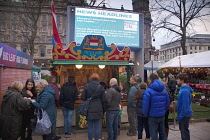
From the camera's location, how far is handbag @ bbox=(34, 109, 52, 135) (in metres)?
3.42

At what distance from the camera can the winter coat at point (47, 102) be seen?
3436 mm

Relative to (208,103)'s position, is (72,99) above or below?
above

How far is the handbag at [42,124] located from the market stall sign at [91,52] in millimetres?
2717

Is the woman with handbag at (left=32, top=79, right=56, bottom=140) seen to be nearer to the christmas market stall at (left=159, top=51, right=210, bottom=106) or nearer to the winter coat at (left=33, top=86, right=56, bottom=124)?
the winter coat at (left=33, top=86, right=56, bottom=124)

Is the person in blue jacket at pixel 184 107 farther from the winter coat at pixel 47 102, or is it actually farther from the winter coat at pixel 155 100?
the winter coat at pixel 47 102

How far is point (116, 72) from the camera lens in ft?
27.3

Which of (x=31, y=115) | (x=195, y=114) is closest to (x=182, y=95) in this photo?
(x=31, y=115)

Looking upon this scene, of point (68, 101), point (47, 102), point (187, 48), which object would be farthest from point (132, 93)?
point (187, 48)

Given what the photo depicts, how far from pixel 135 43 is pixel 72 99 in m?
8.85

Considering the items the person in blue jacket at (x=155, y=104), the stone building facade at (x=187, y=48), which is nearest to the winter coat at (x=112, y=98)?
the person in blue jacket at (x=155, y=104)

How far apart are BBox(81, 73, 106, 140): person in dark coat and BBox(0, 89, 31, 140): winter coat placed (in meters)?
1.40

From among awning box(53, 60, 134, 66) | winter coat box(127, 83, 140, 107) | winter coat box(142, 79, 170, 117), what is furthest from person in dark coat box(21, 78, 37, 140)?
winter coat box(142, 79, 170, 117)

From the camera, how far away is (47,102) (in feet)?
11.4

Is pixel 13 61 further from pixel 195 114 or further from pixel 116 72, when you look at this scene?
pixel 195 114
